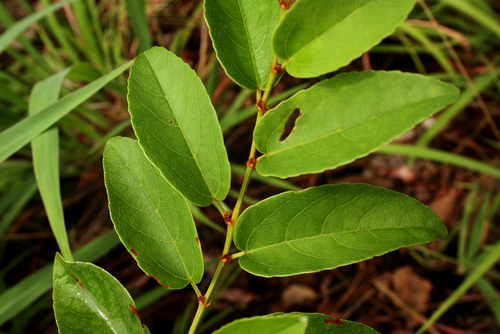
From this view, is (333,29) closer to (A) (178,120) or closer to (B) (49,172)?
(A) (178,120)

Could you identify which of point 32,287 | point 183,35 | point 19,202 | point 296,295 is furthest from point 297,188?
point 183,35

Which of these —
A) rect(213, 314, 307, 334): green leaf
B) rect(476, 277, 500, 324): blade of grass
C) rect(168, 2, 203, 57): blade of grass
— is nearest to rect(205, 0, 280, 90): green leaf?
rect(213, 314, 307, 334): green leaf

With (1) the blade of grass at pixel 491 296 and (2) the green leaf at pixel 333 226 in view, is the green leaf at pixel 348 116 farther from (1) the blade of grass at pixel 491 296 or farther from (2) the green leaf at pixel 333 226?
(1) the blade of grass at pixel 491 296

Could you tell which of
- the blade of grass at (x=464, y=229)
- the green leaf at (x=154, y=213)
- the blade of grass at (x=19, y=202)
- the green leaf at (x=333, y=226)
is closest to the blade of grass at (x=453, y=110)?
the blade of grass at (x=464, y=229)

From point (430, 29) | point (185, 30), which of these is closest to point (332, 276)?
point (430, 29)

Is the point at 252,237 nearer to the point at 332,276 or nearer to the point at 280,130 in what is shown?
the point at 280,130

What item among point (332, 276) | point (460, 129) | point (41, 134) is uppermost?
point (41, 134)

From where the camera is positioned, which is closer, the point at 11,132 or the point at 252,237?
the point at 252,237

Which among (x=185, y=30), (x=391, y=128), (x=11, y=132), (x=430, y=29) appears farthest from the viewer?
(x=185, y=30)
